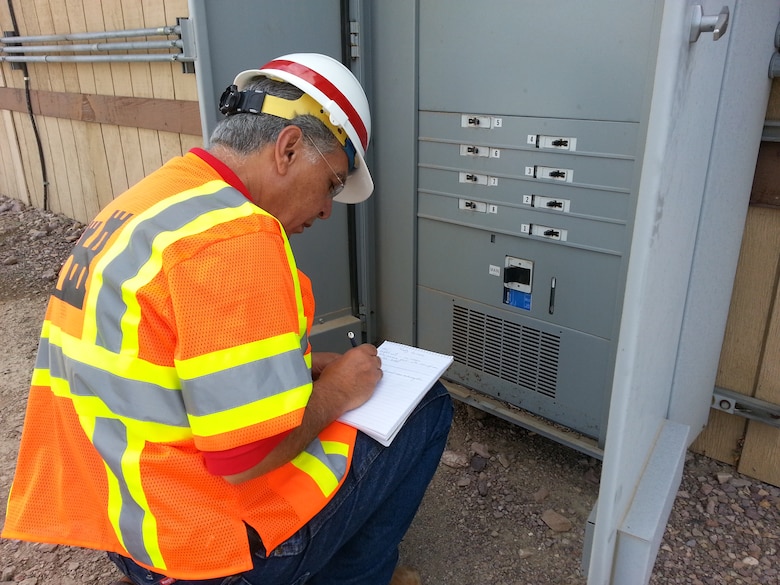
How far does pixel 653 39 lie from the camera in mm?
1704

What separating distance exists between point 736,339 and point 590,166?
0.85 meters

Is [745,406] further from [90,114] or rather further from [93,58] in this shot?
[90,114]

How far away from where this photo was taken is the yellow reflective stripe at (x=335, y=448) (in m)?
1.41

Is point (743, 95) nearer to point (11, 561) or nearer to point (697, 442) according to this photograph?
point (697, 442)

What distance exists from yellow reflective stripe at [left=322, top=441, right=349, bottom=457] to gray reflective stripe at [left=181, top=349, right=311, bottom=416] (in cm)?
35

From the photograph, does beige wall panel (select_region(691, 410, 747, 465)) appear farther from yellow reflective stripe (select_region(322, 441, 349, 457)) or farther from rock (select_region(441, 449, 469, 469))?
yellow reflective stripe (select_region(322, 441, 349, 457))

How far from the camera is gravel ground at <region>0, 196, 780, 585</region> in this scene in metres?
1.96

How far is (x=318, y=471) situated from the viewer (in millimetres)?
1361

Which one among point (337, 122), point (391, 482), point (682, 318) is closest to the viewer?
point (337, 122)

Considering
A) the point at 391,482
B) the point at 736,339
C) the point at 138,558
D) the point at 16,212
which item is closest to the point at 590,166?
the point at 736,339

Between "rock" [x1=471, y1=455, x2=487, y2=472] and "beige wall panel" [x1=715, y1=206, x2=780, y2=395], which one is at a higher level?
"beige wall panel" [x1=715, y1=206, x2=780, y2=395]

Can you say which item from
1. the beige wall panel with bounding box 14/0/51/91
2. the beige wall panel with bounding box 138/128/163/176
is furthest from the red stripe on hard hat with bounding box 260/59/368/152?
the beige wall panel with bounding box 14/0/51/91

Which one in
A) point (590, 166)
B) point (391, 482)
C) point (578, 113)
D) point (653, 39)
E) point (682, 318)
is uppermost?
point (653, 39)

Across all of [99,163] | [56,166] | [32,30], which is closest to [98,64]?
[99,163]
